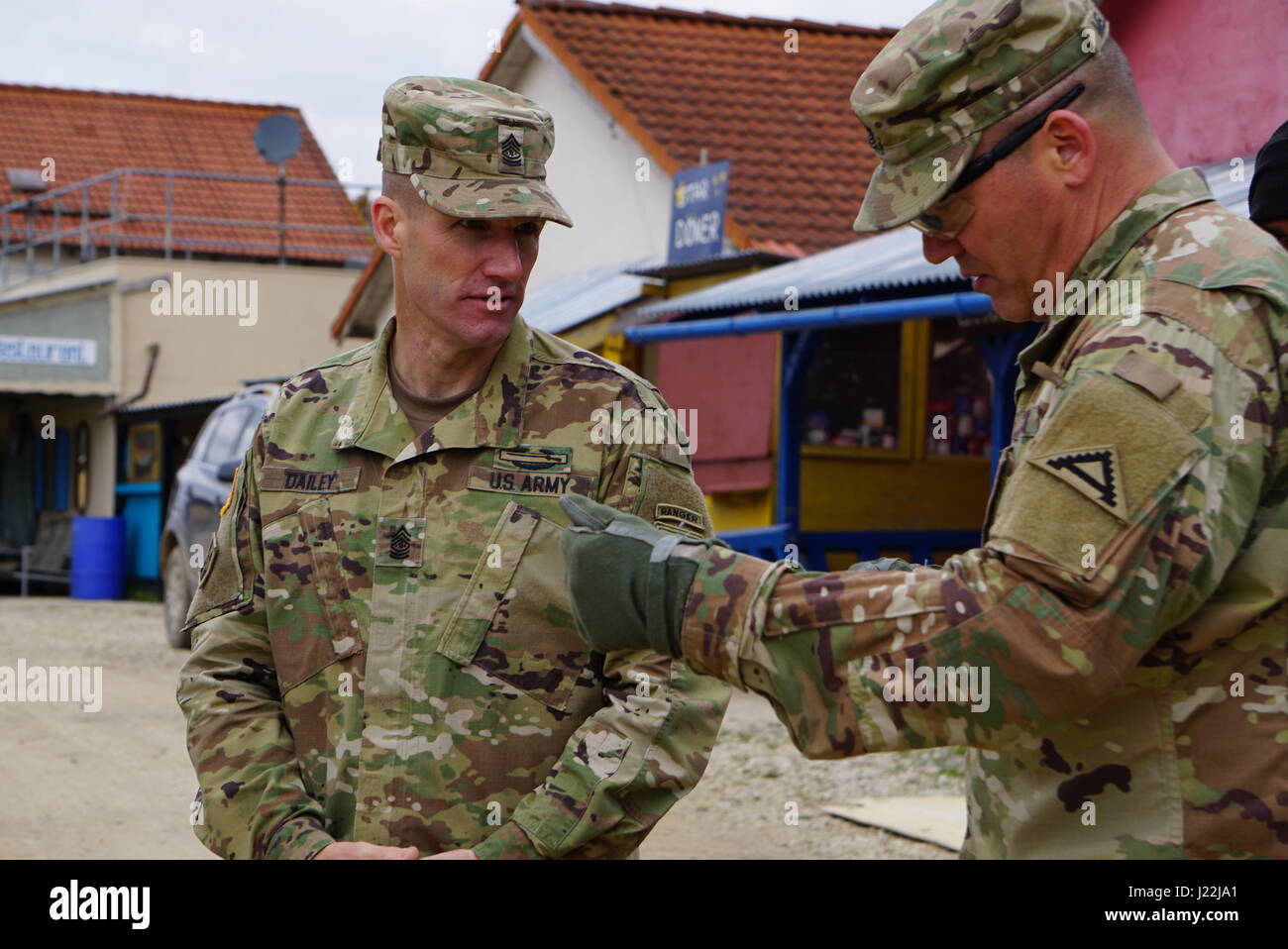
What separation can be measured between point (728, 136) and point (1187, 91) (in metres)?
6.50

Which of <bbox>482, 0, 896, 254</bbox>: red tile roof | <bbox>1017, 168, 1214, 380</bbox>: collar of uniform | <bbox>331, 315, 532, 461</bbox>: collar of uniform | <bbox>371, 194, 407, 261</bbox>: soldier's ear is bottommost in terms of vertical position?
<bbox>331, 315, 532, 461</bbox>: collar of uniform

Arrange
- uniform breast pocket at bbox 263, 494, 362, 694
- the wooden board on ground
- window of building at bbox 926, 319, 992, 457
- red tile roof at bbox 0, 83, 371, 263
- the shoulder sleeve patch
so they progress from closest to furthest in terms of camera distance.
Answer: the shoulder sleeve patch → uniform breast pocket at bbox 263, 494, 362, 694 → the wooden board on ground → window of building at bbox 926, 319, 992, 457 → red tile roof at bbox 0, 83, 371, 263

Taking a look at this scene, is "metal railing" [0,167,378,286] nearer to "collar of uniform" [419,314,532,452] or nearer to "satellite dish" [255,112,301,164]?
"satellite dish" [255,112,301,164]

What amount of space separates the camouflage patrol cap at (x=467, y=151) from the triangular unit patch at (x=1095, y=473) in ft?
3.66

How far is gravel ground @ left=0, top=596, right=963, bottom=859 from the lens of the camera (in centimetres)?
619

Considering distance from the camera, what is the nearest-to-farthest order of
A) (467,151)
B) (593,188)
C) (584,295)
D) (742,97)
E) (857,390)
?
(467,151) < (857,390) < (584,295) < (593,188) < (742,97)

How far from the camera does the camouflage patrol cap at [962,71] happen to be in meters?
1.78

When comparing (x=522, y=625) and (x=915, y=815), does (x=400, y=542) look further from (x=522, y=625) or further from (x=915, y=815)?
→ (x=915, y=815)

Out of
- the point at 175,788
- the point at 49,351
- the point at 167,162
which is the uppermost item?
the point at 167,162

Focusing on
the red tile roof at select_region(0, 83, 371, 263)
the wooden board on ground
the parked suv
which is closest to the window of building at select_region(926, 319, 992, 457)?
the parked suv

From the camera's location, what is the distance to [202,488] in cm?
1270

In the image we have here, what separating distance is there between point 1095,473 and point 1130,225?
39cm

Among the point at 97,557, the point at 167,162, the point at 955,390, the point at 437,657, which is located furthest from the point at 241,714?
the point at 167,162

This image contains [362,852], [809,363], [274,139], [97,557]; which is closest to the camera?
[362,852]
